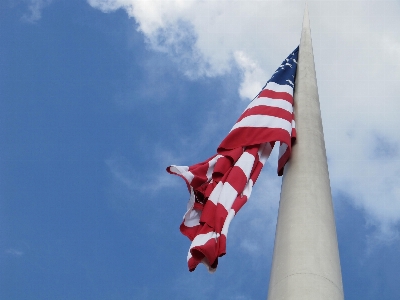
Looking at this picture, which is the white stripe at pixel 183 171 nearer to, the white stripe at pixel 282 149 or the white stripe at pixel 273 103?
the white stripe at pixel 282 149

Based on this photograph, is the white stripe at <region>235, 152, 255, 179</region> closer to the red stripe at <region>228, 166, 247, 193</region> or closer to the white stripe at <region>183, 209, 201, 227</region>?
the red stripe at <region>228, 166, 247, 193</region>

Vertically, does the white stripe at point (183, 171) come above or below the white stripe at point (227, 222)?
above

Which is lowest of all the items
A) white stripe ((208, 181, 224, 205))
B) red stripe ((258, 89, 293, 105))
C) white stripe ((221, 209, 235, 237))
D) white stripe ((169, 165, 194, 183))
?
white stripe ((221, 209, 235, 237))

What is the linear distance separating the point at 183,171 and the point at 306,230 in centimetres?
477

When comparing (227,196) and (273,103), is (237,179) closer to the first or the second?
(227,196)

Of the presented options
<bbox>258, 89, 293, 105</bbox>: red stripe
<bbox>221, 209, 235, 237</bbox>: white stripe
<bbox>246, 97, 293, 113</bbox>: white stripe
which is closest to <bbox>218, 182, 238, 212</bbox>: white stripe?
<bbox>221, 209, 235, 237</bbox>: white stripe

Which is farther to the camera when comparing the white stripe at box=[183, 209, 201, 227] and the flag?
the white stripe at box=[183, 209, 201, 227]

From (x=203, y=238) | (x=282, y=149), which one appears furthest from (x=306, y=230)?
(x=282, y=149)

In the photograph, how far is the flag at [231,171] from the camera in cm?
1590

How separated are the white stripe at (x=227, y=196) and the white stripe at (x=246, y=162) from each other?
863 mm

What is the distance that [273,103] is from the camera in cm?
2053

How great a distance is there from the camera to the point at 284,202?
1595 cm

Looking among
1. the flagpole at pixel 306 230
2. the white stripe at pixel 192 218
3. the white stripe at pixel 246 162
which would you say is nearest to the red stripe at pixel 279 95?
the flagpole at pixel 306 230

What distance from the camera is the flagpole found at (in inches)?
516
